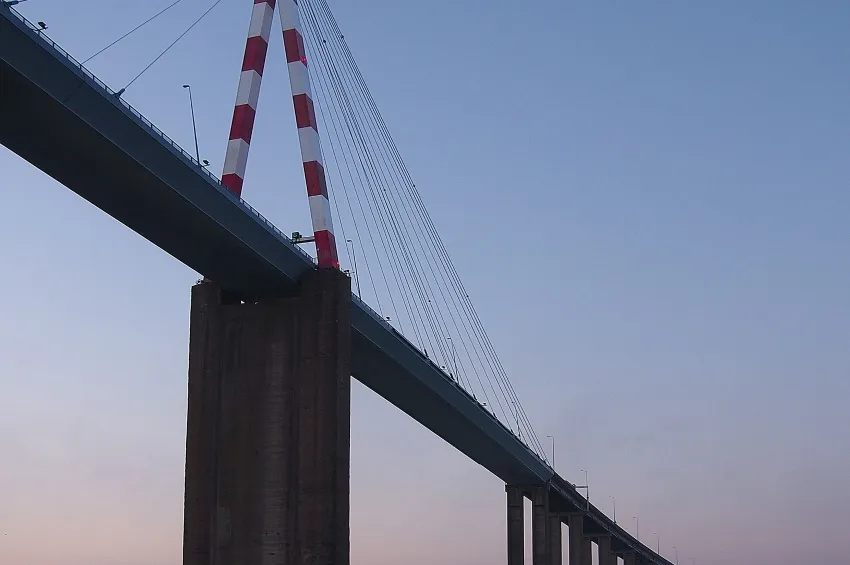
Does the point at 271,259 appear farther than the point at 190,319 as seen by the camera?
No

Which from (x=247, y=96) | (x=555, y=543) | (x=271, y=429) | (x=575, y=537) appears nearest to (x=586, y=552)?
(x=575, y=537)

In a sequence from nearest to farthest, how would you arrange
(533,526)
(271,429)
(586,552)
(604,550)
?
1. (271,429)
2. (533,526)
3. (586,552)
4. (604,550)

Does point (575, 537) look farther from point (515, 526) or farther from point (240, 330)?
point (240, 330)

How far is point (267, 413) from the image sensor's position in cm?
4700

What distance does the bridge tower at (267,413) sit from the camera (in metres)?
45.5

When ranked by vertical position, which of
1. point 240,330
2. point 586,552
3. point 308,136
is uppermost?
point 308,136

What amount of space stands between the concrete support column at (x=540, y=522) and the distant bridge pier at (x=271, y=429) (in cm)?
4361

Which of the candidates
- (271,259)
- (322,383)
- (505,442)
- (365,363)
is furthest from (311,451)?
(505,442)

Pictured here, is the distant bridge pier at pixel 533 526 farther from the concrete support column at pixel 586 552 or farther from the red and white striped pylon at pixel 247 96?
the red and white striped pylon at pixel 247 96

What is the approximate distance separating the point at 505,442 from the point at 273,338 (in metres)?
31.7

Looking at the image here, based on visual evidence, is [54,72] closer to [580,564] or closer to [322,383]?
[322,383]

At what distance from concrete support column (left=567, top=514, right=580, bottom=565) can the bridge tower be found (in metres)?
55.9

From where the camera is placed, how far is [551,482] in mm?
→ 90688

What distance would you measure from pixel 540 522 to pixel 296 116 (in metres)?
45.5
